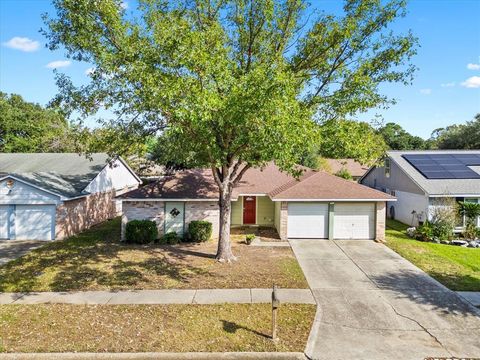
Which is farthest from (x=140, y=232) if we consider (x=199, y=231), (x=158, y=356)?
(x=158, y=356)

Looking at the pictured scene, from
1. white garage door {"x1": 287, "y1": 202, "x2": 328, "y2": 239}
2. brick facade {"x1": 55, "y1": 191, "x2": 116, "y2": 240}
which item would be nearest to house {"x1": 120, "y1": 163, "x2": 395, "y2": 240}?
white garage door {"x1": 287, "y1": 202, "x2": 328, "y2": 239}

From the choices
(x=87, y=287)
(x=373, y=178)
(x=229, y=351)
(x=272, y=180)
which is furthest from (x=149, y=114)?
(x=373, y=178)

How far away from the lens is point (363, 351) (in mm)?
8023

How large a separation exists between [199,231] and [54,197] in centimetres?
876

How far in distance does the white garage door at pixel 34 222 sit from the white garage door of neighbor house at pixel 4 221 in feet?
1.87

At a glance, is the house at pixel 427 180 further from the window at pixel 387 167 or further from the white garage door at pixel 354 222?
the white garage door at pixel 354 222

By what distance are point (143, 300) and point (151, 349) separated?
291 centimetres

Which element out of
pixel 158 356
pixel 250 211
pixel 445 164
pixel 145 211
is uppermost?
pixel 445 164

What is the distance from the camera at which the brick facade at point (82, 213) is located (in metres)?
20.0

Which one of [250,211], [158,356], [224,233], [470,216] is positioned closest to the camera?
[158,356]

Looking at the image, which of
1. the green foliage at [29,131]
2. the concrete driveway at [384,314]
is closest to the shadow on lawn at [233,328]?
the concrete driveway at [384,314]

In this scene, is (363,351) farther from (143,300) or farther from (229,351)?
(143,300)

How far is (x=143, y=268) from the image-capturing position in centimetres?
1404

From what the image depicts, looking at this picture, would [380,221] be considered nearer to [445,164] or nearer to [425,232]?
[425,232]
